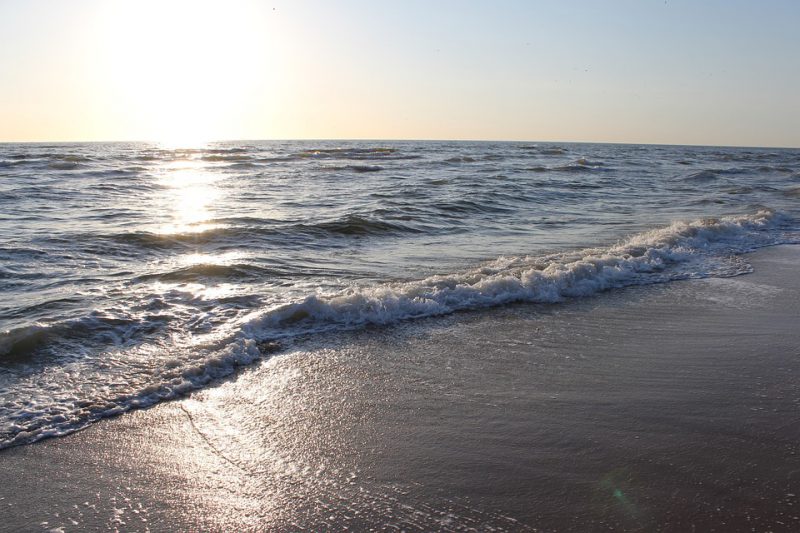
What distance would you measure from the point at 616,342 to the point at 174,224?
9317 mm

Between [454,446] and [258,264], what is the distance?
5.62m

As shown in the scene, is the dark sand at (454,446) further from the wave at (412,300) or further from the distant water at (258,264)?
the distant water at (258,264)

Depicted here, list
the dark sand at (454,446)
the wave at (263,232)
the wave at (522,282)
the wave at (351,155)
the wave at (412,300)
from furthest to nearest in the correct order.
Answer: the wave at (351,155)
the wave at (263,232)
the wave at (522,282)
the wave at (412,300)
the dark sand at (454,446)

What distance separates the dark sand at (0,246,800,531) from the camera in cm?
292

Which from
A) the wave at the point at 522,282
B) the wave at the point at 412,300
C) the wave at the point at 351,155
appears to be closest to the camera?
the wave at the point at 412,300

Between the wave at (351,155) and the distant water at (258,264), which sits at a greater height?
the wave at (351,155)

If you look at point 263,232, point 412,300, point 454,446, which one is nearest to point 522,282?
point 412,300

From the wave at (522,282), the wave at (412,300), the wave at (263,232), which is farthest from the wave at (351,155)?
the wave at (522,282)

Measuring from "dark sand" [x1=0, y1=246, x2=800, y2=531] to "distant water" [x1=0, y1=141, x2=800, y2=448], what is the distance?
0.58m

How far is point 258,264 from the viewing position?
8570mm

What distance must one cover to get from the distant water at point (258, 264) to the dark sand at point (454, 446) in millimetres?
581

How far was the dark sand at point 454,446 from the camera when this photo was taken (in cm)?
292

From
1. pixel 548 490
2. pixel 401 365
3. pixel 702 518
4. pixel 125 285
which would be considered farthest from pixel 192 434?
pixel 125 285

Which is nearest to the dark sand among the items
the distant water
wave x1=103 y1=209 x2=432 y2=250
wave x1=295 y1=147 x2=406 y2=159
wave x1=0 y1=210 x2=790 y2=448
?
wave x1=0 y1=210 x2=790 y2=448
